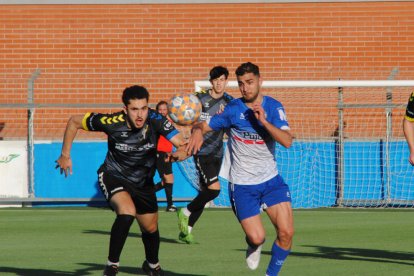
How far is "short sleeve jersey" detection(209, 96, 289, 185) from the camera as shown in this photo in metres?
8.65

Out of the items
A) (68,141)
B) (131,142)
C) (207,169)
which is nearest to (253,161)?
(131,142)

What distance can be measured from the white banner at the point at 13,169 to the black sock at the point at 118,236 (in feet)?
36.6

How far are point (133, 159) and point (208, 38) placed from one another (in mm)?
13624

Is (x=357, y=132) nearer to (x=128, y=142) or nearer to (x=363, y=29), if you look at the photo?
(x=363, y=29)

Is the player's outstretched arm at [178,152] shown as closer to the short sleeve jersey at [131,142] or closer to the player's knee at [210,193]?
the short sleeve jersey at [131,142]

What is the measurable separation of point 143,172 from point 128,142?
34 cm

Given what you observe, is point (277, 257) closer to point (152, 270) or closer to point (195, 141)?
point (195, 141)

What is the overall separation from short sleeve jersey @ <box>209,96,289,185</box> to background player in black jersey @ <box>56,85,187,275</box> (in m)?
0.64

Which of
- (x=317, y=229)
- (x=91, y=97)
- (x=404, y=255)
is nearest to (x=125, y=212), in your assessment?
(x=404, y=255)

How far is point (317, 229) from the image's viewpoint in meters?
14.9

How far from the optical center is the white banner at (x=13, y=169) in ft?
64.2

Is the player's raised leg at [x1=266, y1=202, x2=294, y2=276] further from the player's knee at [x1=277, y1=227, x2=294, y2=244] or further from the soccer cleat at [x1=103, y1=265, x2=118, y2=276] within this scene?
the soccer cleat at [x1=103, y1=265, x2=118, y2=276]

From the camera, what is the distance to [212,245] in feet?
40.8

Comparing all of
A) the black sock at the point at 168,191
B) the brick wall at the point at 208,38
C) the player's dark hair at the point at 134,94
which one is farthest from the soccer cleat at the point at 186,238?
the brick wall at the point at 208,38
